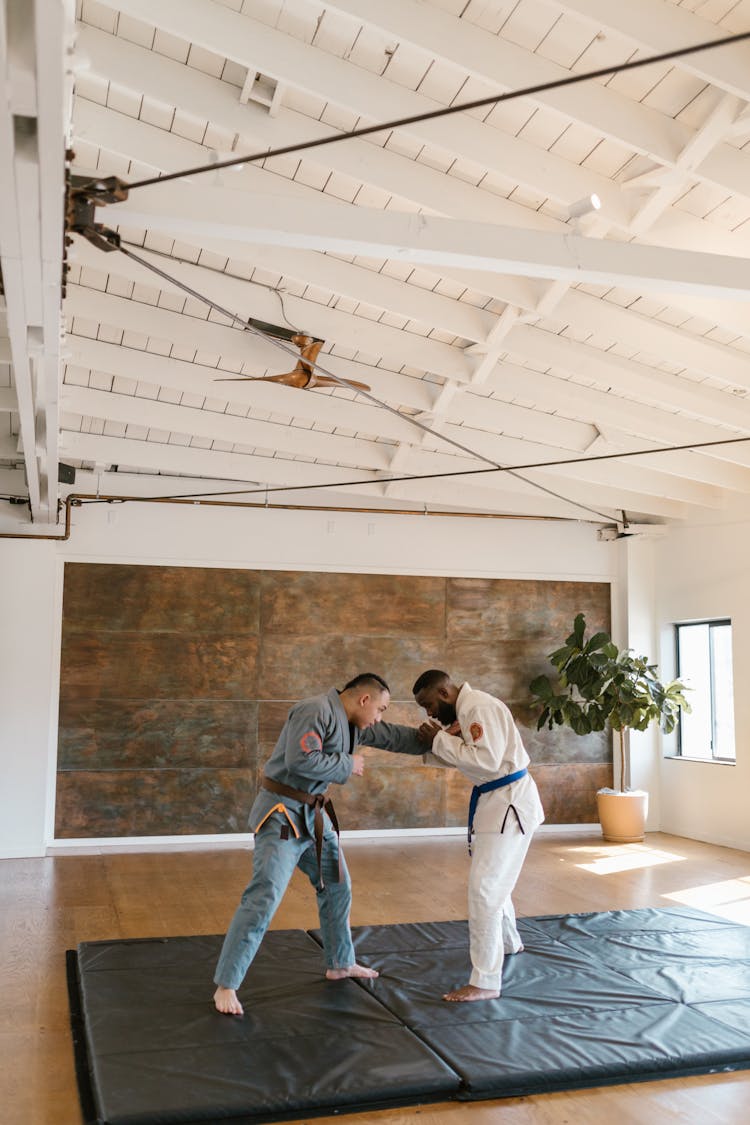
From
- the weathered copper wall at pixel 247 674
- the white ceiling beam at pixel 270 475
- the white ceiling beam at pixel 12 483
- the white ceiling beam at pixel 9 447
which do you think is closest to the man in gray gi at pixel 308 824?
the white ceiling beam at pixel 270 475

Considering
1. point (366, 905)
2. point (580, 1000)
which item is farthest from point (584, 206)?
point (366, 905)

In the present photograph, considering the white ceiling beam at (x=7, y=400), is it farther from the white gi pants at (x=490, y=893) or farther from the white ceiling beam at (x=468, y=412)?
the white gi pants at (x=490, y=893)

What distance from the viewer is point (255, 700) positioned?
357 inches

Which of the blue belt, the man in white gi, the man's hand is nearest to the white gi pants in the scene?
the man in white gi

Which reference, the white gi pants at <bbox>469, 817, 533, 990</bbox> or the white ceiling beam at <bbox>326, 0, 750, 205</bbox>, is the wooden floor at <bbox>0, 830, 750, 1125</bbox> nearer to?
the white gi pants at <bbox>469, 817, 533, 990</bbox>

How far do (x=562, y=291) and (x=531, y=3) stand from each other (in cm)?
174

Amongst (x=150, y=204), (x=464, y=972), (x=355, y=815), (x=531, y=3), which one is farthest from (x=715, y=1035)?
(x=355, y=815)

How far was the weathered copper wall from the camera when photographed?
8672 millimetres

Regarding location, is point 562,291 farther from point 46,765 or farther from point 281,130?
point 46,765

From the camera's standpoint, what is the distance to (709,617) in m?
9.45

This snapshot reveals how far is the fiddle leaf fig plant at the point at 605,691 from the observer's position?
908 centimetres

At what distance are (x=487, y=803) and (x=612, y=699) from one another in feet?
15.6

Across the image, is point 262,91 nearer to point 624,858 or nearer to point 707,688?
point 624,858

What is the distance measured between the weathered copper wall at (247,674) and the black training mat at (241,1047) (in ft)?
12.4
